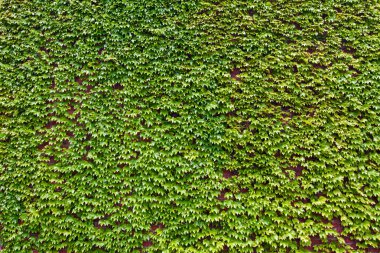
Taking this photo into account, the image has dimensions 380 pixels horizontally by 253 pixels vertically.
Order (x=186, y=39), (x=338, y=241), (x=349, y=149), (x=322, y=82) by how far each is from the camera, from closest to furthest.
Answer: (x=338, y=241)
(x=349, y=149)
(x=322, y=82)
(x=186, y=39)

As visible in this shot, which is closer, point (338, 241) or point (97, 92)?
point (338, 241)

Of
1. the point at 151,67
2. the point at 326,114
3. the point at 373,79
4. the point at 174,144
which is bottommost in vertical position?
the point at 174,144

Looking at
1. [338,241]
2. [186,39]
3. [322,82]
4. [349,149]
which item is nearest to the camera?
[338,241]

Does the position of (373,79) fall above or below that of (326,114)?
above

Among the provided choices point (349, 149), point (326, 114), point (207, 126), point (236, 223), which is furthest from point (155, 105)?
point (349, 149)

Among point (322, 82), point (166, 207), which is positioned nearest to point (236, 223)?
point (166, 207)

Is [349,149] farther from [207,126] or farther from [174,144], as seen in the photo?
[174,144]

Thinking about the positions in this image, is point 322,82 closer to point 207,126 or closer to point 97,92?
point 207,126
